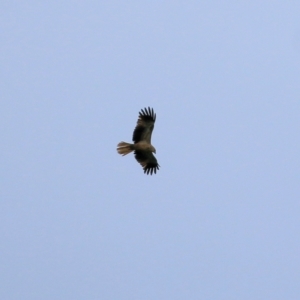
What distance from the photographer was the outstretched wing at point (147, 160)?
143ft

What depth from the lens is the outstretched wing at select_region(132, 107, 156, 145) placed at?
1702 inches

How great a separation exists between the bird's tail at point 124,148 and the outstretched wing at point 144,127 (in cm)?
31

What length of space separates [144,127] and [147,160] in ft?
5.16

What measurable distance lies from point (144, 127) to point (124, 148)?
1.08 meters

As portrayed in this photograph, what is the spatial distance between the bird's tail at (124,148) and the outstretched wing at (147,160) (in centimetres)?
47

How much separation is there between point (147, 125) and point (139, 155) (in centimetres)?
128

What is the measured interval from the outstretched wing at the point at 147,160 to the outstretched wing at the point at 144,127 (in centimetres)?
54

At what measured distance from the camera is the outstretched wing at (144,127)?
4322cm

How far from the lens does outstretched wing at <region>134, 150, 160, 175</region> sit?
43688 millimetres

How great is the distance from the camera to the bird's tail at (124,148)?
141 feet

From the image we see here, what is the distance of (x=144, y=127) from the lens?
43250mm

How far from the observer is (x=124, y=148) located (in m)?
43.0

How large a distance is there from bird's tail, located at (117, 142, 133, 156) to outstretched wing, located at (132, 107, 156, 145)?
0.31 metres

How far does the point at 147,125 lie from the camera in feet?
142
